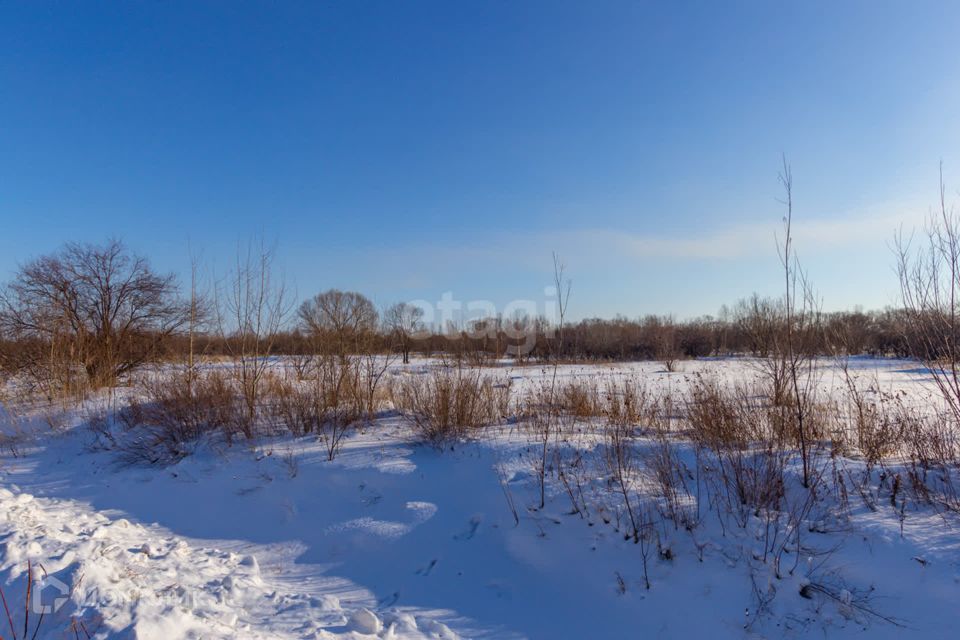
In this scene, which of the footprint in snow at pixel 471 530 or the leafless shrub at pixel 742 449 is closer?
the leafless shrub at pixel 742 449

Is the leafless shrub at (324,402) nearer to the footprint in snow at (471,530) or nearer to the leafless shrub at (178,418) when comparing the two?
the leafless shrub at (178,418)

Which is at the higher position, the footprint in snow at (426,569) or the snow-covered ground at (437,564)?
the snow-covered ground at (437,564)

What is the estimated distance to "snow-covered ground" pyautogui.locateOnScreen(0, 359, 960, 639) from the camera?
3.23 meters

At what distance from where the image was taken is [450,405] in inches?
273

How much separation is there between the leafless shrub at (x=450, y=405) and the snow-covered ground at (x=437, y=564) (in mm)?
617

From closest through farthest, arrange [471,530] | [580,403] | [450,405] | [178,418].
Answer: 1. [471,530]
2. [450,405]
3. [178,418]
4. [580,403]

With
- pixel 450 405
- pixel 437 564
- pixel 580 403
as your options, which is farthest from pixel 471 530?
pixel 580 403

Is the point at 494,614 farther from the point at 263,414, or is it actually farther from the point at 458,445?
the point at 263,414

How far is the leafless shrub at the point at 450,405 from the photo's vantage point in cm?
674

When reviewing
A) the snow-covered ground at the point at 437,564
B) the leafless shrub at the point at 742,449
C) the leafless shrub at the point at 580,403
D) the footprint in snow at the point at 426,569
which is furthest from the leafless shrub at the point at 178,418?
the leafless shrub at the point at 742,449

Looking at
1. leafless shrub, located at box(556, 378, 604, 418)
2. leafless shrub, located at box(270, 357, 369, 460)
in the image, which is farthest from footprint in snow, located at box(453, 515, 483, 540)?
leafless shrub, located at box(556, 378, 604, 418)

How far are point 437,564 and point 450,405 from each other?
2.77m

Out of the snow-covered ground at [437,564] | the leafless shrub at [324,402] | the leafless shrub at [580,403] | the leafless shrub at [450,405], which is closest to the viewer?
the snow-covered ground at [437,564]

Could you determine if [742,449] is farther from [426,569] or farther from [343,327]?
[343,327]
